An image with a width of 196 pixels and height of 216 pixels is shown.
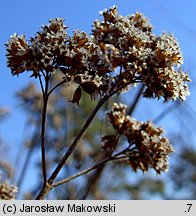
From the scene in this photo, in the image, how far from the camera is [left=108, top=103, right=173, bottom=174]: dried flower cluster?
3.01m

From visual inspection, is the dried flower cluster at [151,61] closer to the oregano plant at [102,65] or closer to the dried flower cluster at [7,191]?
the oregano plant at [102,65]

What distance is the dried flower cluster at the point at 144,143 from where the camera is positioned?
3.01 m

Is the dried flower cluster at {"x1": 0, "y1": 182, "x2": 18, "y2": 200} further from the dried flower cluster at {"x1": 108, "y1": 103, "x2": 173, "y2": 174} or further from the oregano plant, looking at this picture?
the dried flower cluster at {"x1": 108, "y1": 103, "x2": 173, "y2": 174}

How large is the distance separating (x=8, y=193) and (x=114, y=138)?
3.10 ft

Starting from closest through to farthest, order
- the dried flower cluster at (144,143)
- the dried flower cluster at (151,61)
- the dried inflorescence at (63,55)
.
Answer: the dried inflorescence at (63,55) < the dried flower cluster at (151,61) < the dried flower cluster at (144,143)

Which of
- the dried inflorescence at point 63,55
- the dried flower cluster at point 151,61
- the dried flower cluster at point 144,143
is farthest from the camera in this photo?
the dried flower cluster at point 144,143

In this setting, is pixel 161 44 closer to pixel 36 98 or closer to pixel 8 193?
pixel 8 193

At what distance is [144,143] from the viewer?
3.04m

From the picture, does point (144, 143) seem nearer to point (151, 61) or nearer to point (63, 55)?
point (151, 61)
